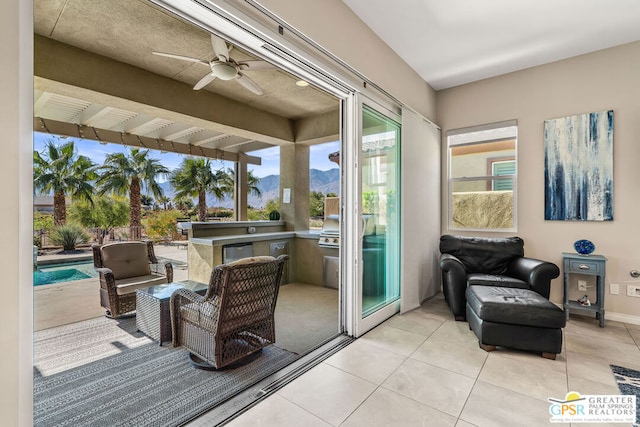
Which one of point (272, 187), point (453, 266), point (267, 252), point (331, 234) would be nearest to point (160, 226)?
point (272, 187)

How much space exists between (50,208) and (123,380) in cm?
568

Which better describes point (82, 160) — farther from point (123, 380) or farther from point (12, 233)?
point (12, 233)

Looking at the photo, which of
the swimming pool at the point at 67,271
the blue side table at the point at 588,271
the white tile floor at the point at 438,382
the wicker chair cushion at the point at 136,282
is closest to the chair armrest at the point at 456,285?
the white tile floor at the point at 438,382

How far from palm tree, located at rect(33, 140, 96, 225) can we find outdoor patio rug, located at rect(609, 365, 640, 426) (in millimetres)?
8640

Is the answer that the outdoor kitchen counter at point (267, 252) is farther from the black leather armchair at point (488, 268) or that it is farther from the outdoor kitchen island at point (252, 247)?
the black leather armchair at point (488, 268)

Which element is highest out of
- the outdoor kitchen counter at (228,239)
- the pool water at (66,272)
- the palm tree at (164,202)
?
the palm tree at (164,202)

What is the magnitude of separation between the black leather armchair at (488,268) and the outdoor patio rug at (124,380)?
1.90 m

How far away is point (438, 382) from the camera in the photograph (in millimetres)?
2010

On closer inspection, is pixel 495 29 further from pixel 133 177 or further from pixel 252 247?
pixel 133 177

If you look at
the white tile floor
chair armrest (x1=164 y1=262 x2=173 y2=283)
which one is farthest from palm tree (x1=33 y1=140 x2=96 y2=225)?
the white tile floor

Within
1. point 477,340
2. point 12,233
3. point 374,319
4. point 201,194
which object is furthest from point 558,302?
point 201,194

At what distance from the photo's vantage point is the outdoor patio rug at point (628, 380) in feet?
6.18

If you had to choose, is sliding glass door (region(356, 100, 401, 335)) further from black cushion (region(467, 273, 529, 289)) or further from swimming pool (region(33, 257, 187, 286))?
swimming pool (region(33, 257, 187, 286))

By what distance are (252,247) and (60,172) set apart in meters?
5.07
